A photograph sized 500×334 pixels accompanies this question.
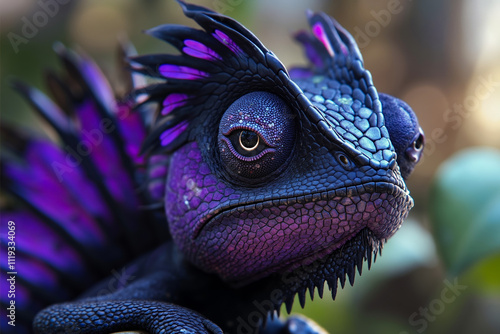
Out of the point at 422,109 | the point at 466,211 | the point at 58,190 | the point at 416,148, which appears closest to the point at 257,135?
the point at 416,148

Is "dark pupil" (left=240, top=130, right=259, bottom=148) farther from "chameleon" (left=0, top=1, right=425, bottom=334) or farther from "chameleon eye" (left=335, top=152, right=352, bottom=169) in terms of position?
"chameleon eye" (left=335, top=152, right=352, bottom=169)

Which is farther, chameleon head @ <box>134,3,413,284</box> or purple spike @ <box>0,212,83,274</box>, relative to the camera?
purple spike @ <box>0,212,83,274</box>

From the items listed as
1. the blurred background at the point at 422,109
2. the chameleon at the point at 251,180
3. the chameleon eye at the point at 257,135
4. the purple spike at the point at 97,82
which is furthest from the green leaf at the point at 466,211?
the purple spike at the point at 97,82

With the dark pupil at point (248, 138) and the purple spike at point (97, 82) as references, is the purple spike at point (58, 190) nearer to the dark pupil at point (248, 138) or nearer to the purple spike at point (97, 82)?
the purple spike at point (97, 82)

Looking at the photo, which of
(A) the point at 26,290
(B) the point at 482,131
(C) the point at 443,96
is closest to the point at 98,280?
(A) the point at 26,290

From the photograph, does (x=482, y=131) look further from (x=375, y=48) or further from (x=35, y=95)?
(x=35, y=95)

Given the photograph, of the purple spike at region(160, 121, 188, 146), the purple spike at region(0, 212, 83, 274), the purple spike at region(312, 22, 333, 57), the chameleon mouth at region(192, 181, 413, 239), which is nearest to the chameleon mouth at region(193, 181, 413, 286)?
the chameleon mouth at region(192, 181, 413, 239)

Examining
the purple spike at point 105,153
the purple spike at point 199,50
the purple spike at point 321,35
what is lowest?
the purple spike at point 105,153
